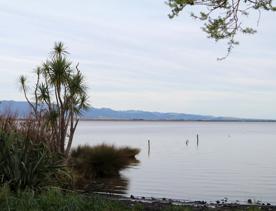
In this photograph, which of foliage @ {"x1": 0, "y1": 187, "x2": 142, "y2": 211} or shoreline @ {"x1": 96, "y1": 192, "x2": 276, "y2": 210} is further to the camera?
shoreline @ {"x1": 96, "y1": 192, "x2": 276, "y2": 210}

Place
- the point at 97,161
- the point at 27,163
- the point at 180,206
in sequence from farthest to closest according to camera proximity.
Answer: the point at 97,161, the point at 27,163, the point at 180,206

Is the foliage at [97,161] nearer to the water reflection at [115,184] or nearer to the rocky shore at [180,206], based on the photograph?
the water reflection at [115,184]

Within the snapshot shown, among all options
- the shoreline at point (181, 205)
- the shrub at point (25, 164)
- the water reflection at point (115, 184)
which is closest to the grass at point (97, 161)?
the water reflection at point (115, 184)

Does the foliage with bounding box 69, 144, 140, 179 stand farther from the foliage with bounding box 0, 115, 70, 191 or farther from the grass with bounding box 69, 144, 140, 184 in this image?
the foliage with bounding box 0, 115, 70, 191

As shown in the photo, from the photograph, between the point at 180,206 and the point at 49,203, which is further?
the point at 180,206

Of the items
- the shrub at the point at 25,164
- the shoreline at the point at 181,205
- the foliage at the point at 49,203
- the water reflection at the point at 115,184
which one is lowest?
the water reflection at the point at 115,184

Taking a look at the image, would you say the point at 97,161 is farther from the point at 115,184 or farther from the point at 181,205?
the point at 181,205

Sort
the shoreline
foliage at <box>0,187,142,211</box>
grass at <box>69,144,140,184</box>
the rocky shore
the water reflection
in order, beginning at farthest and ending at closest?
grass at <box>69,144,140,184</box>
the water reflection
the shoreline
the rocky shore
foliage at <box>0,187,142,211</box>

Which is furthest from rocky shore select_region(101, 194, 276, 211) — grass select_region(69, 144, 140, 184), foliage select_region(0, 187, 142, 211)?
grass select_region(69, 144, 140, 184)

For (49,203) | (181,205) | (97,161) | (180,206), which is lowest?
(97,161)

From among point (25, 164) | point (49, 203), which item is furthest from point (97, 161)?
point (49, 203)

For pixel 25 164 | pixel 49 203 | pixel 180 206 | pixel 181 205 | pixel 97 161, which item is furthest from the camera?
pixel 97 161

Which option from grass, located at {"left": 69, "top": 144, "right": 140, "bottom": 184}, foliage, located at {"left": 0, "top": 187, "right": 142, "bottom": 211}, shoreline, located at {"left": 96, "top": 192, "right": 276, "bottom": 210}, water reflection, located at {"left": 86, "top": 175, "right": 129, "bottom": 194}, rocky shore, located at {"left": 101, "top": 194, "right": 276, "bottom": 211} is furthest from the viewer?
grass, located at {"left": 69, "top": 144, "right": 140, "bottom": 184}

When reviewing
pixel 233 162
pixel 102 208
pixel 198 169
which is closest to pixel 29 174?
pixel 102 208
